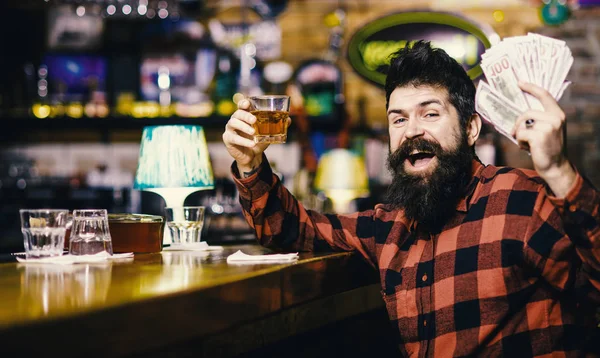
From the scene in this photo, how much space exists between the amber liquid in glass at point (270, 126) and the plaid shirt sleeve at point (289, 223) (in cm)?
16

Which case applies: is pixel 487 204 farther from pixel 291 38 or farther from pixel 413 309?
pixel 291 38

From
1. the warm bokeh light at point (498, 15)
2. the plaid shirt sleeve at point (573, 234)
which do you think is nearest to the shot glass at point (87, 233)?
the plaid shirt sleeve at point (573, 234)

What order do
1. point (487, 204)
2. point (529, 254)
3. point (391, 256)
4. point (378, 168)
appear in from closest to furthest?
point (529, 254) < point (487, 204) < point (391, 256) < point (378, 168)

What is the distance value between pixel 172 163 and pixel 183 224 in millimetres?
223

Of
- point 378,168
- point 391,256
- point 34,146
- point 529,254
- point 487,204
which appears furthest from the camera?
point 34,146

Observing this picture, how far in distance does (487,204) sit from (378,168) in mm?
4462

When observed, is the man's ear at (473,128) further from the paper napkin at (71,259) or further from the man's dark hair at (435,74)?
the paper napkin at (71,259)

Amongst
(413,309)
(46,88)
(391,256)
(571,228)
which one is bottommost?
(413,309)

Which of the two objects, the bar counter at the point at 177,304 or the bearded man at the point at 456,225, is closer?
the bar counter at the point at 177,304

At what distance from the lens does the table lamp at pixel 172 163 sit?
89.8 inches

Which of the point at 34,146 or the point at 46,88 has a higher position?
the point at 46,88

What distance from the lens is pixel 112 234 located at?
6.28ft

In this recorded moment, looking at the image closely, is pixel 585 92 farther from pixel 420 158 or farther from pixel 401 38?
pixel 420 158

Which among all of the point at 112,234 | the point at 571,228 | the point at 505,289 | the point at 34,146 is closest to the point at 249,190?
the point at 112,234
